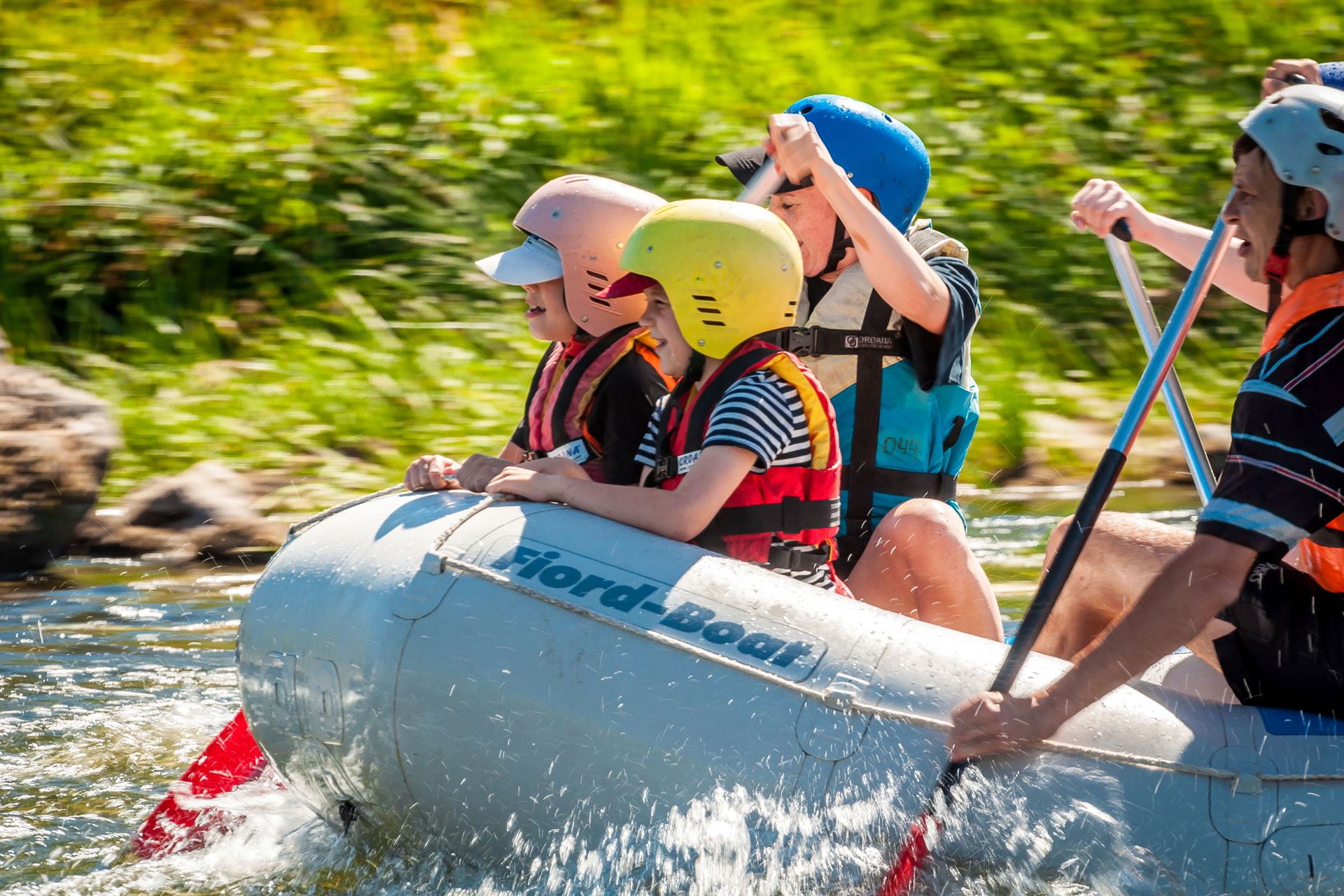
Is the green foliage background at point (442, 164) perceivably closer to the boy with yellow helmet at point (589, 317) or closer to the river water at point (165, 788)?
the river water at point (165, 788)

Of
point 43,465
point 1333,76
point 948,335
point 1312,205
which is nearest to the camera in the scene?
point 1312,205

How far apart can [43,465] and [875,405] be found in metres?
3.42

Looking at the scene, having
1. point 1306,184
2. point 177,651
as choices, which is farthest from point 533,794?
point 177,651

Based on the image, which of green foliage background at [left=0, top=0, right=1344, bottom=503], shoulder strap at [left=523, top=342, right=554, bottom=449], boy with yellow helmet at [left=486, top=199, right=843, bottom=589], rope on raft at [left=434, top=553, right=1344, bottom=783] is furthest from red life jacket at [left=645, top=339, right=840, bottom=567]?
green foliage background at [left=0, top=0, right=1344, bottom=503]

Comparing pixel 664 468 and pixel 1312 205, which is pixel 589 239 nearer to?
pixel 664 468

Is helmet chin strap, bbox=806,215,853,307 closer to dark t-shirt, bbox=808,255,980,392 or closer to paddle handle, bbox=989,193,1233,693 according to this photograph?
dark t-shirt, bbox=808,255,980,392

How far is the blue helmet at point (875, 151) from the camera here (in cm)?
328

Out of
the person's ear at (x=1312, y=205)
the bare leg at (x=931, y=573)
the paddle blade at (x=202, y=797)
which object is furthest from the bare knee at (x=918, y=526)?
the paddle blade at (x=202, y=797)

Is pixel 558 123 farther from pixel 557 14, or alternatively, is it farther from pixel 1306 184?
pixel 1306 184

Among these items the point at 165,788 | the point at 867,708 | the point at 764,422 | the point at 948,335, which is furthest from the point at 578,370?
the point at 165,788

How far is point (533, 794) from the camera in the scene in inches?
102

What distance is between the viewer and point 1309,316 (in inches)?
89.7

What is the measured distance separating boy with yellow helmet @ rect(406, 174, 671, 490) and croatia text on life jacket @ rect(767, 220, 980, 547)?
0.41 m

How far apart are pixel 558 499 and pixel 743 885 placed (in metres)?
0.81
